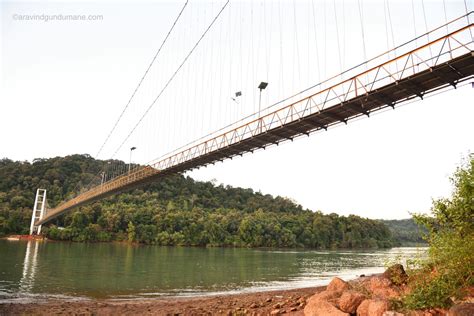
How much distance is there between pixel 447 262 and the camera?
366 inches

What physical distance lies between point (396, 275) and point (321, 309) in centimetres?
322

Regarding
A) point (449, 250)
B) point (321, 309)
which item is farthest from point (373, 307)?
point (449, 250)

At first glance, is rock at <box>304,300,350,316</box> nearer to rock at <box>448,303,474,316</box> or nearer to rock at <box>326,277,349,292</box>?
rock at <box>326,277,349,292</box>

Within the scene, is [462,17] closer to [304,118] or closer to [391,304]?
[304,118]

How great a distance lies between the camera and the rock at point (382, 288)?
10.0m

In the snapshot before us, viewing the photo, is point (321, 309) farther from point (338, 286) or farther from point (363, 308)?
point (338, 286)

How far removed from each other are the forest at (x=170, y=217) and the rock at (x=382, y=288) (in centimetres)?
7239

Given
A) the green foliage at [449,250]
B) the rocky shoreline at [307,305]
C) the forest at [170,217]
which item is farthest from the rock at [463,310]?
the forest at [170,217]

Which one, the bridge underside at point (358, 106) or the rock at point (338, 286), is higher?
the bridge underside at point (358, 106)

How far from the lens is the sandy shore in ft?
38.3

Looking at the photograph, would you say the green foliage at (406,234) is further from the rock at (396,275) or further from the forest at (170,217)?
the rock at (396,275)

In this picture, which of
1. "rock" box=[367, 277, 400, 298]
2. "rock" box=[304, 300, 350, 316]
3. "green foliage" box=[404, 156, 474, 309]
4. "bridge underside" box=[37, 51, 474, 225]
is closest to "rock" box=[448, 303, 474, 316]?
"green foliage" box=[404, 156, 474, 309]

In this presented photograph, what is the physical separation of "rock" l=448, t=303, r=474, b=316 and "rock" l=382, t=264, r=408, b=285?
3415 mm

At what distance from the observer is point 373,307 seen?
8.41 m
